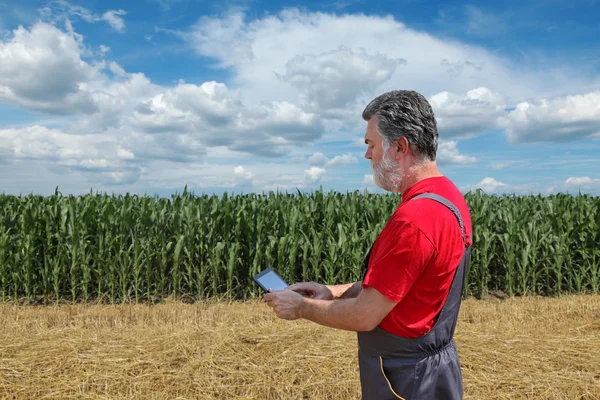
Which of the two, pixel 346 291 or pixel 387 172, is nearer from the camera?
pixel 387 172

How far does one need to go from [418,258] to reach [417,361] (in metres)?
0.52

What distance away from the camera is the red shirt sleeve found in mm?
1746

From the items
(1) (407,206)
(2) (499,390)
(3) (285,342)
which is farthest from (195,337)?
(1) (407,206)

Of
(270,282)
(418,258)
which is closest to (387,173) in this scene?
(418,258)

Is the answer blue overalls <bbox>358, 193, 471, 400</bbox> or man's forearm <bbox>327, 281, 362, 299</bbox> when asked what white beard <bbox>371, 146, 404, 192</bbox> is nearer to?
blue overalls <bbox>358, 193, 471, 400</bbox>

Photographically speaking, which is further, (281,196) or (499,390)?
(281,196)

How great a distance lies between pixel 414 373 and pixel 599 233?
9.84m

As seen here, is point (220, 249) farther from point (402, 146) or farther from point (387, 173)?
point (402, 146)

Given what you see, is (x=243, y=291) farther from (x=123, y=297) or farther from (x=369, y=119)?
(x=369, y=119)

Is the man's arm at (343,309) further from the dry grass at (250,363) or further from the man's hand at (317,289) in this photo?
the dry grass at (250,363)

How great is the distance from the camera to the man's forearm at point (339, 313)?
1848 mm

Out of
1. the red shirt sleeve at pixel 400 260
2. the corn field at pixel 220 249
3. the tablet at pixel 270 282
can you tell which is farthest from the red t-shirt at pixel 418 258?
the corn field at pixel 220 249

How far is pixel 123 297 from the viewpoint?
28.2 feet

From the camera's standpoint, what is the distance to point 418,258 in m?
1.76
